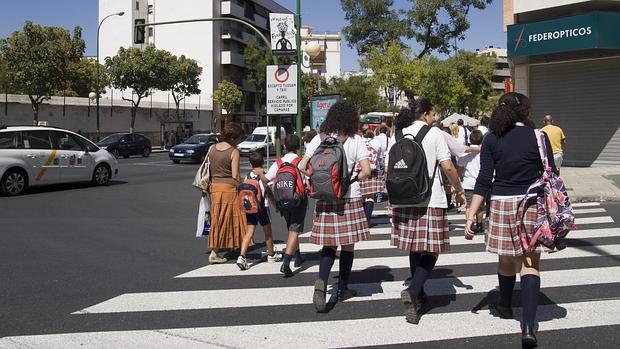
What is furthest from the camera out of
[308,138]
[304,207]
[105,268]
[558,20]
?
[558,20]

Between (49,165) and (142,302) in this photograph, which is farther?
(49,165)

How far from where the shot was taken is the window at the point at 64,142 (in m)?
15.1

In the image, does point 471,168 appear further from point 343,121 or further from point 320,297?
point 320,297

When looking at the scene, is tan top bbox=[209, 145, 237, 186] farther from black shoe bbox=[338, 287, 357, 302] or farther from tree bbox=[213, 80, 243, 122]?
tree bbox=[213, 80, 243, 122]

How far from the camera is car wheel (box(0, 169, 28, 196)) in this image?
1383cm

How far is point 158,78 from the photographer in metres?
46.7

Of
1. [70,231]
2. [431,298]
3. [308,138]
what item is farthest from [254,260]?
[70,231]

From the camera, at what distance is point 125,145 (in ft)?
113

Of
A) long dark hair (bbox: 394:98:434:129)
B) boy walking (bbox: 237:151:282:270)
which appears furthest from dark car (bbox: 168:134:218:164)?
long dark hair (bbox: 394:98:434:129)

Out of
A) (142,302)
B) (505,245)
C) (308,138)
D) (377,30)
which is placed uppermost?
(377,30)

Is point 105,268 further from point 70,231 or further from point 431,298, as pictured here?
point 431,298

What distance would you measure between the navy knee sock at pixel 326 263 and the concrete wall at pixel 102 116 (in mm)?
36610

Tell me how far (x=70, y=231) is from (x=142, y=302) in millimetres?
4670

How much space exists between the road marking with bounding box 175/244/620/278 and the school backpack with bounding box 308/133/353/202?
6.47 feet
